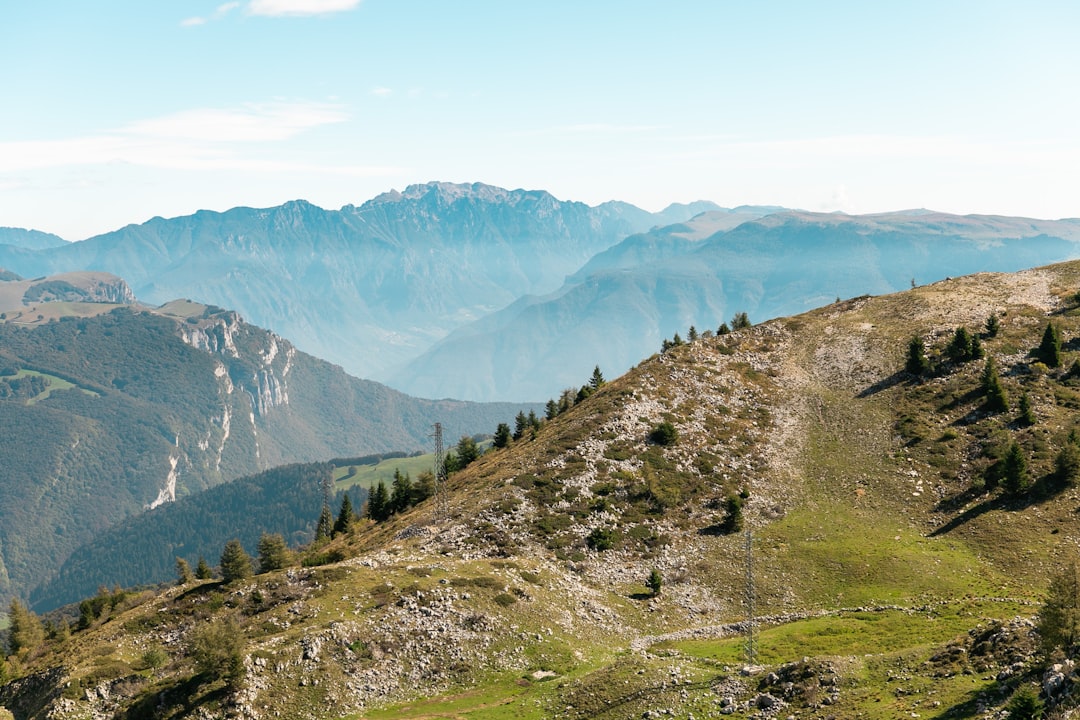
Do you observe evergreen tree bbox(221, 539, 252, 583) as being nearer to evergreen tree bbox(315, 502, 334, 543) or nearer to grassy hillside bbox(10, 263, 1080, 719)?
grassy hillside bbox(10, 263, 1080, 719)

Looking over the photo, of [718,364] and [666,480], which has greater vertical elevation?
Answer: [718,364]

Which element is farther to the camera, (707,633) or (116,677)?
(707,633)

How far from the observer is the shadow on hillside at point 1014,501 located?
3307 inches

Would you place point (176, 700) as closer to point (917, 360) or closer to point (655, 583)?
point (655, 583)

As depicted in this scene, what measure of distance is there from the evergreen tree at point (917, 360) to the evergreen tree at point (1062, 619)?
77.4 m

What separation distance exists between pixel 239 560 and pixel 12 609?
41.6 meters

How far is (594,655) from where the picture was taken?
65500 millimetres

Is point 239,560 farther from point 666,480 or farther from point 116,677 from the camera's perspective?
point 666,480

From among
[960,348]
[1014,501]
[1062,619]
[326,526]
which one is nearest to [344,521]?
[326,526]

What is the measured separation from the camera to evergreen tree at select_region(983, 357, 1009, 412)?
101812mm

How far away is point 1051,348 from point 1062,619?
81383 millimetres

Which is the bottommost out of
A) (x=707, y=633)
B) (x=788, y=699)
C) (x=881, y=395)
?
(x=707, y=633)

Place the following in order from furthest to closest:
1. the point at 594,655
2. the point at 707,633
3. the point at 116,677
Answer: the point at 707,633 → the point at 594,655 → the point at 116,677

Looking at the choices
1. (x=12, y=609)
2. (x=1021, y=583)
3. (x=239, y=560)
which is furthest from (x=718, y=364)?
(x=12, y=609)
